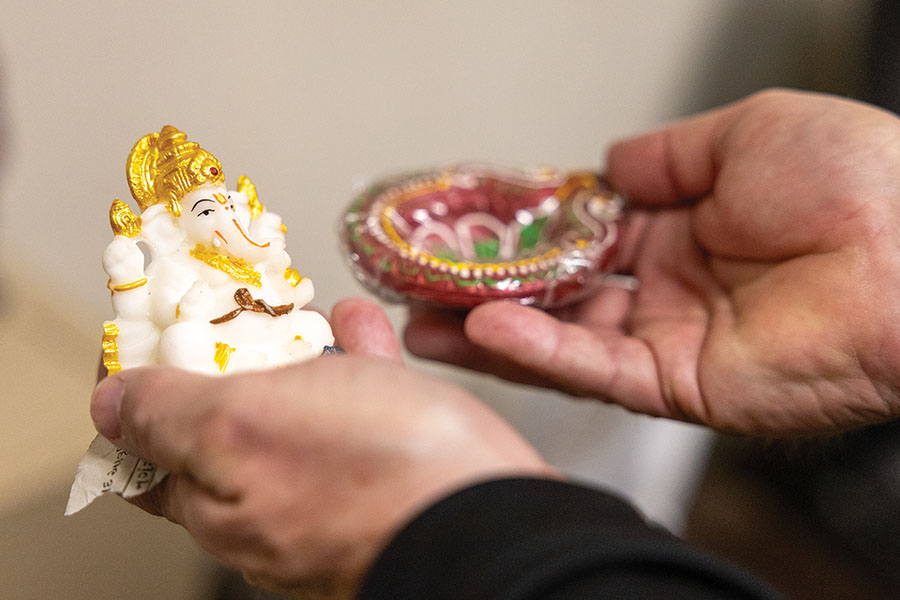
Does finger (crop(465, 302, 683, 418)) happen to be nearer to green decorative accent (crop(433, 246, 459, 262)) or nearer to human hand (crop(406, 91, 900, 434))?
human hand (crop(406, 91, 900, 434))

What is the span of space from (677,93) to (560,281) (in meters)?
0.73

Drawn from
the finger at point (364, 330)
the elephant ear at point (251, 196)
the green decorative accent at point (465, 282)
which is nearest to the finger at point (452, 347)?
the green decorative accent at point (465, 282)

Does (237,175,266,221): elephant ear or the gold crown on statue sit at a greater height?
the gold crown on statue

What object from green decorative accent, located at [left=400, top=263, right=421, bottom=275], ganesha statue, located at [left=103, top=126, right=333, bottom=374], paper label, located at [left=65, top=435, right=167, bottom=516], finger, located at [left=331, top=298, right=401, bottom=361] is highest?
ganesha statue, located at [left=103, top=126, right=333, bottom=374]

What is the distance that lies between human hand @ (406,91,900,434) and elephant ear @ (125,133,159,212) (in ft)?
1.26

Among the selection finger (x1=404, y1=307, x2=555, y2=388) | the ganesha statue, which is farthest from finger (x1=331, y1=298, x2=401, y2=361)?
finger (x1=404, y1=307, x2=555, y2=388)

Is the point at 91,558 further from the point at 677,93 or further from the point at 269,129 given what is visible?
the point at 677,93

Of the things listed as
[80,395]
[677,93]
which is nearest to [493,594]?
[80,395]

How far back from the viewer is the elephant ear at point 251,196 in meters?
0.64

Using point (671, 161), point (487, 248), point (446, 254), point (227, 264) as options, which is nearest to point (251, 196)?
point (227, 264)

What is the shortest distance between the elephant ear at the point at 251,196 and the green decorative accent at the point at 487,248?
1.58 ft

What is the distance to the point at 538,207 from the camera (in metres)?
1.15

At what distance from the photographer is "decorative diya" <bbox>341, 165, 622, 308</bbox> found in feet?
2.98

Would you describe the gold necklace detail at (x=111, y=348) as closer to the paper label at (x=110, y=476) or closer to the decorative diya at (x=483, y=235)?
the paper label at (x=110, y=476)
